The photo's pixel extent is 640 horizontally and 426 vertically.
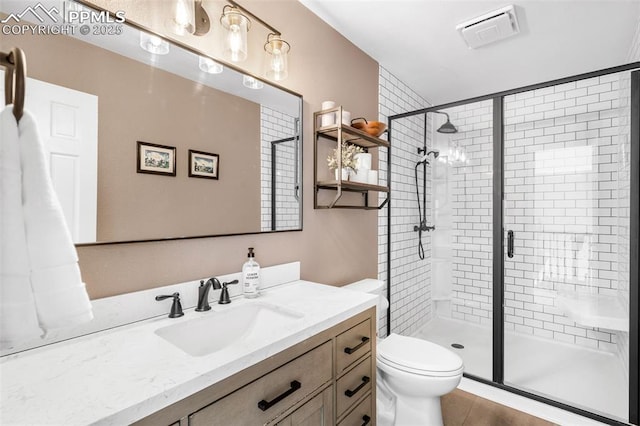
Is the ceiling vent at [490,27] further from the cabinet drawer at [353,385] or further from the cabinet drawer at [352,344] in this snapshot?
the cabinet drawer at [353,385]

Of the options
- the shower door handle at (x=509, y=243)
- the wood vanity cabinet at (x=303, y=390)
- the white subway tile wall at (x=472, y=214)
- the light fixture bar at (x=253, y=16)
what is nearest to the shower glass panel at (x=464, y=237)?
the white subway tile wall at (x=472, y=214)

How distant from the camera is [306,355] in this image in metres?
1.08

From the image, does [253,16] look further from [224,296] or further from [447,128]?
[447,128]

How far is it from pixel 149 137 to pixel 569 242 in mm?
2709

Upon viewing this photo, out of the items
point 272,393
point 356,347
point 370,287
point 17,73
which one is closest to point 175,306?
point 272,393

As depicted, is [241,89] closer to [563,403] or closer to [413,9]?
[413,9]

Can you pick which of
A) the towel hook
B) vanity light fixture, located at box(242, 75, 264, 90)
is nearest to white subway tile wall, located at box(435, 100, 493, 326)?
vanity light fixture, located at box(242, 75, 264, 90)

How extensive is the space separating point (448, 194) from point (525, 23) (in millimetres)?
1309

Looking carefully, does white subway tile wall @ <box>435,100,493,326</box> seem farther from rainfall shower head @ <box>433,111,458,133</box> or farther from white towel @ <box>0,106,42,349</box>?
white towel @ <box>0,106,42,349</box>

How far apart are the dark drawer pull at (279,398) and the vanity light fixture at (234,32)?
140 cm

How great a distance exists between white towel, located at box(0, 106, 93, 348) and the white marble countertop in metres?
0.17

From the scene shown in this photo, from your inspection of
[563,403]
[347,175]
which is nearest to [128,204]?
[347,175]

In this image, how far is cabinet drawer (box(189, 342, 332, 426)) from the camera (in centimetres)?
80

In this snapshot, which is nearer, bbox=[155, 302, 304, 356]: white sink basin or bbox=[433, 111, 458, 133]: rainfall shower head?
bbox=[155, 302, 304, 356]: white sink basin
